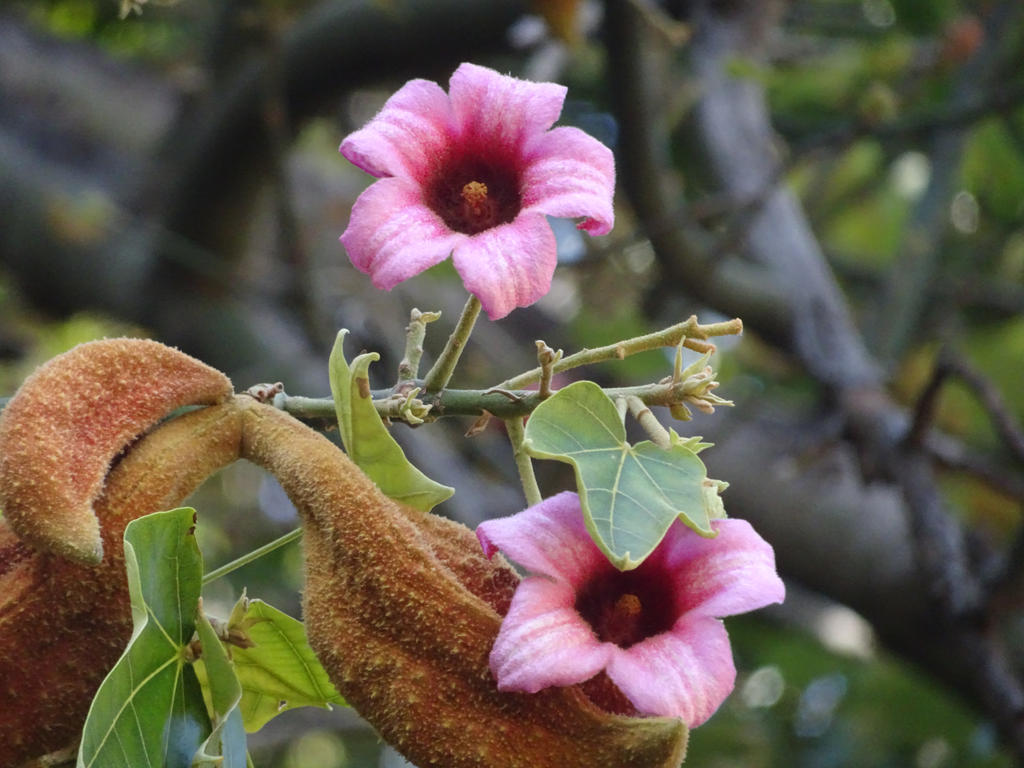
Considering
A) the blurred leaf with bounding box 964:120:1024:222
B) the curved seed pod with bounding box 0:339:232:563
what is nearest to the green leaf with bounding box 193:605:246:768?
the curved seed pod with bounding box 0:339:232:563

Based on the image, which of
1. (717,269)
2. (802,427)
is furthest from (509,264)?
(717,269)

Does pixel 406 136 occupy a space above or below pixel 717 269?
above

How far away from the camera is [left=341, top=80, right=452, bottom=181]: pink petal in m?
0.83

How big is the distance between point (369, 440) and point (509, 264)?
0.66 feet

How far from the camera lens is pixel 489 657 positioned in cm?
75

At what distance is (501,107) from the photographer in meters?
0.88

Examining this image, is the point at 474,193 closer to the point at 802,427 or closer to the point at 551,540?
the point at 551,540

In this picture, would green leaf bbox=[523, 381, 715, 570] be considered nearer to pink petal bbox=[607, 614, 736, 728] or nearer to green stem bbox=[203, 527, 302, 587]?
pink petal bbox=[607, 614, 736, 728]

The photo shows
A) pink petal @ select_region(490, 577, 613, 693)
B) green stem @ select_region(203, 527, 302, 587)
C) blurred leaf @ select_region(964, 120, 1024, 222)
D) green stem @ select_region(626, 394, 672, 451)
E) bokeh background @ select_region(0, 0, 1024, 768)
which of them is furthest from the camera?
blurred leaf @ select_region(964, 120, 1024, 222)

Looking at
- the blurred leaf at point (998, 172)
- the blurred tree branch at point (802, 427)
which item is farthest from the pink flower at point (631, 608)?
the blurred leaf at point (998, 172)

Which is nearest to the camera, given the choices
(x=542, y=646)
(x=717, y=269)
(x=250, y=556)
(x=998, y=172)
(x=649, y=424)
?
(x=542, y=646)

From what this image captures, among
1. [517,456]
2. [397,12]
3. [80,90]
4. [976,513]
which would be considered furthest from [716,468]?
[80,90]

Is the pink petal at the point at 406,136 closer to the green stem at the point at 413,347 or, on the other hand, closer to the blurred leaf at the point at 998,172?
the green stem at the point at 413,347

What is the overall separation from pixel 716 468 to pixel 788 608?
41.5 inches
